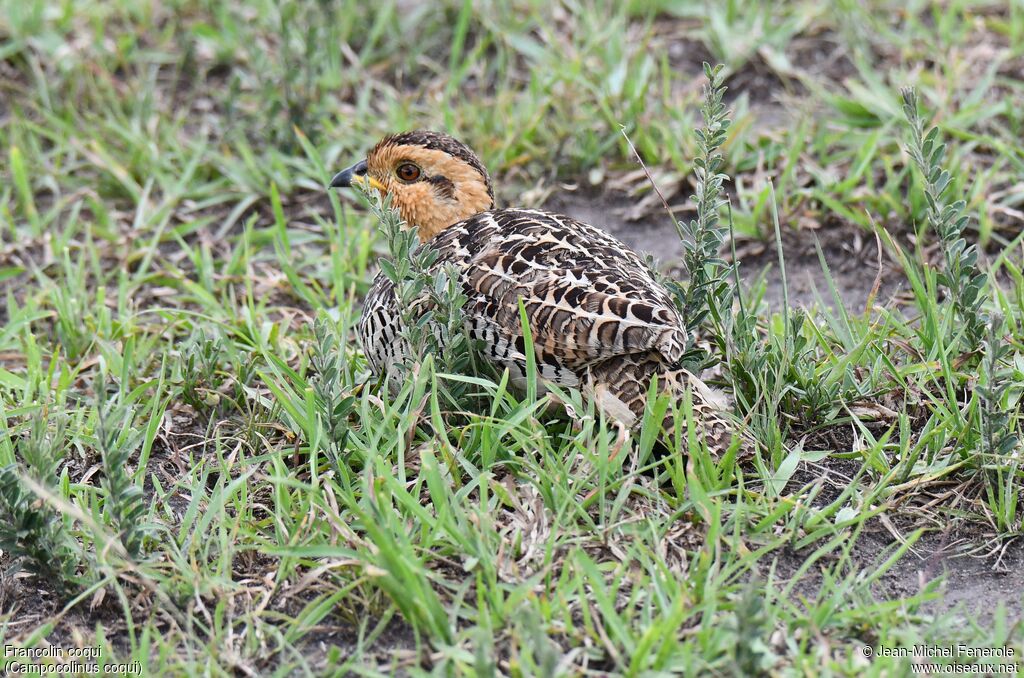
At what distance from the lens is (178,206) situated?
21.2 feet

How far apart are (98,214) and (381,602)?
11.3 feet

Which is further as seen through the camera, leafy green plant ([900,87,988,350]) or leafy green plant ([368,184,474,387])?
leafy green plant ([900,87,988,350])

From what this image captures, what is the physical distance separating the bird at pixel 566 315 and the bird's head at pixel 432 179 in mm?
262

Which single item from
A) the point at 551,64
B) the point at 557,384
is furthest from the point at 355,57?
the point at 557,384

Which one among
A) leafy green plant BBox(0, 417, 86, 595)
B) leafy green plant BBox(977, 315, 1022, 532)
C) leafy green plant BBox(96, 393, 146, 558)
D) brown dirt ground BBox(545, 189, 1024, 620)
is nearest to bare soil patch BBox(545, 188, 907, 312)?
brown dirt ground BBox(545, 189, 1024, 620)

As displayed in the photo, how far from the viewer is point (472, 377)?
4.39m

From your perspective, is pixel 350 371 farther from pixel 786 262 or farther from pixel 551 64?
pixel 551 64

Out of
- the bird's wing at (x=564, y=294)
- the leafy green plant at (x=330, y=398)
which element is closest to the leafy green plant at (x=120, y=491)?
the leafy green plant at (x=330, y=398)

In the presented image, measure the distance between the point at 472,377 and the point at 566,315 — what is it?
1.52 feet

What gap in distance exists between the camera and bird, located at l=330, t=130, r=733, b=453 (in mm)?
4094

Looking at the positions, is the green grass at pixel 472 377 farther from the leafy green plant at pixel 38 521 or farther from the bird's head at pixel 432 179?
the bird's head at pixel 432 179

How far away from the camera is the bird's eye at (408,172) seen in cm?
530

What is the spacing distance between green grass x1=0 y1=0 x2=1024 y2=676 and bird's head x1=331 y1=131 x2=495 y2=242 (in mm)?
529

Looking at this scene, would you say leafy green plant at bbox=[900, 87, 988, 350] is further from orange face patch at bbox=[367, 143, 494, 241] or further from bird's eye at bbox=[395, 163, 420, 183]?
bird's eye at bbox=[395, 163, 420, 183]
